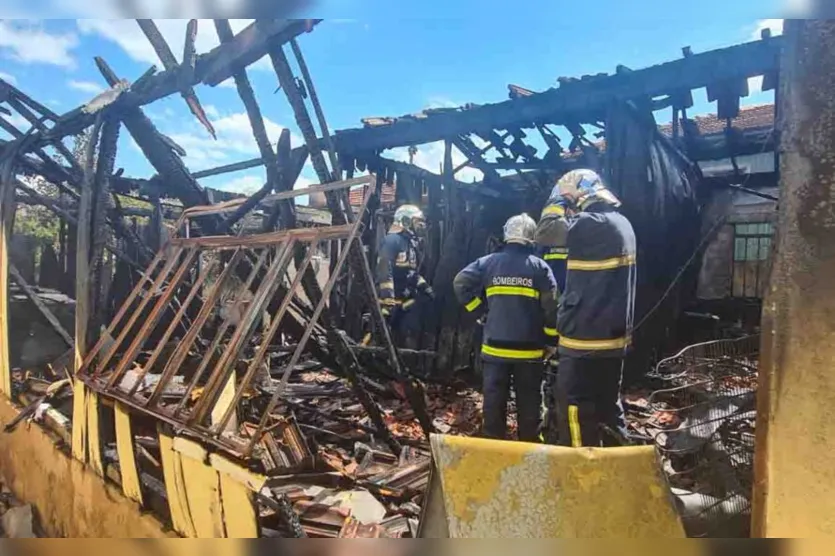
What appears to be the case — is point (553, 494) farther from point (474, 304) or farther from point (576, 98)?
point (576, 98)

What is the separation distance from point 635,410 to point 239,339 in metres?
1.61

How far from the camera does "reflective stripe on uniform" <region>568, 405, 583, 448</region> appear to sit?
2.06m

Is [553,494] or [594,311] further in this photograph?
[594,311]

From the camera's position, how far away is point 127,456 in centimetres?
240

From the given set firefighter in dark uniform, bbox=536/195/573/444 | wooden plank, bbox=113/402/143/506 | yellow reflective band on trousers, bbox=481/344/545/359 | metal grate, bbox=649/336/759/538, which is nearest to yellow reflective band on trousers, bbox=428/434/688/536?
metal grate, bbox=649/336/759/538

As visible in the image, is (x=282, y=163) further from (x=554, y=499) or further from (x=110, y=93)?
(x=554, y=499)

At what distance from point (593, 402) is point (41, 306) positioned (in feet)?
12.3

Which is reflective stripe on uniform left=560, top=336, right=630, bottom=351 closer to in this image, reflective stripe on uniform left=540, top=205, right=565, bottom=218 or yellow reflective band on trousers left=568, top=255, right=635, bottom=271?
yellow reflective band on trousers left=568, top=255, right=635, bottom=271

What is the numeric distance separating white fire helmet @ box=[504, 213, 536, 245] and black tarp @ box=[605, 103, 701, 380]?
1.33 feet

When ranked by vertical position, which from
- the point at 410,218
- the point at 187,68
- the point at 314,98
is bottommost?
the point at 410,218

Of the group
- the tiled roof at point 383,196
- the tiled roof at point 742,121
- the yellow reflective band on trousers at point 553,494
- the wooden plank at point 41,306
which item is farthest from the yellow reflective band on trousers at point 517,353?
the wooden plank at point 41,306

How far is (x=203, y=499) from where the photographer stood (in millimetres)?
1984

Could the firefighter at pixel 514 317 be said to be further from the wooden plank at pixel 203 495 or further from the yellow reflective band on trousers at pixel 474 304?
the wooden plank at pixel 203 495

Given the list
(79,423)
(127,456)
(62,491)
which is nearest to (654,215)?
(127,456)
